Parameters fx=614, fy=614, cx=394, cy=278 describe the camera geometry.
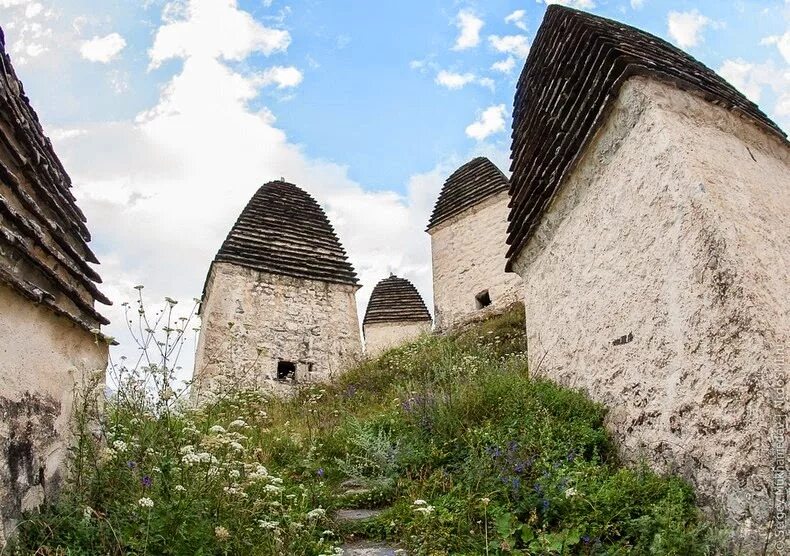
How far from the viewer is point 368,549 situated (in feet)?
12.4

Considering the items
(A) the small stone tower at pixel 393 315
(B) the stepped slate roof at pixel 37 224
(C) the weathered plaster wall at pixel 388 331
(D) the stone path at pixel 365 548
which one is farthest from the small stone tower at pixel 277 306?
(C) the weathered plaster wall at pixel 388 331

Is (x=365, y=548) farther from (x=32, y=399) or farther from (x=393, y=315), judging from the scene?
(x=393, y=315)

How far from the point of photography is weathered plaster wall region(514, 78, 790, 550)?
3.55 meters

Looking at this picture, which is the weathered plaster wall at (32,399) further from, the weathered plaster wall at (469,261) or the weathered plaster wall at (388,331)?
the weathered plaster wall at (388,331)

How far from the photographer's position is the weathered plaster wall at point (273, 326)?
12344 mm

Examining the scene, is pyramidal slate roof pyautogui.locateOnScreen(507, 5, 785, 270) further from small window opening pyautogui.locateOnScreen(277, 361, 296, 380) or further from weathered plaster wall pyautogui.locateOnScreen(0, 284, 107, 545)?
small window opening pyautogui.locateOnScreen(277, 361, 296, 380)

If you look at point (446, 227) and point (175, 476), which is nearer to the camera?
point (175, 476)

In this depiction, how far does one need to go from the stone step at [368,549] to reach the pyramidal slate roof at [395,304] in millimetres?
20729

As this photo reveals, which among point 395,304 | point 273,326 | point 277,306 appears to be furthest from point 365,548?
point 395,304

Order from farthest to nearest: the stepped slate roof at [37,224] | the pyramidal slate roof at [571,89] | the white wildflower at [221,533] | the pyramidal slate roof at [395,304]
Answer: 1. the pyramidal slate roof at [395,304]
2. the pyramidal slate roof at [571,89]
3. the stepped slate roof at [37,224]
4. the white wildflower at [221,533]

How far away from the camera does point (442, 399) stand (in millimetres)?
5562

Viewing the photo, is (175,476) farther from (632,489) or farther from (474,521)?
(632,489)

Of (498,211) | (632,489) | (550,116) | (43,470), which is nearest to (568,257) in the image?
(550,116)

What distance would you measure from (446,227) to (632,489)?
14.8m
